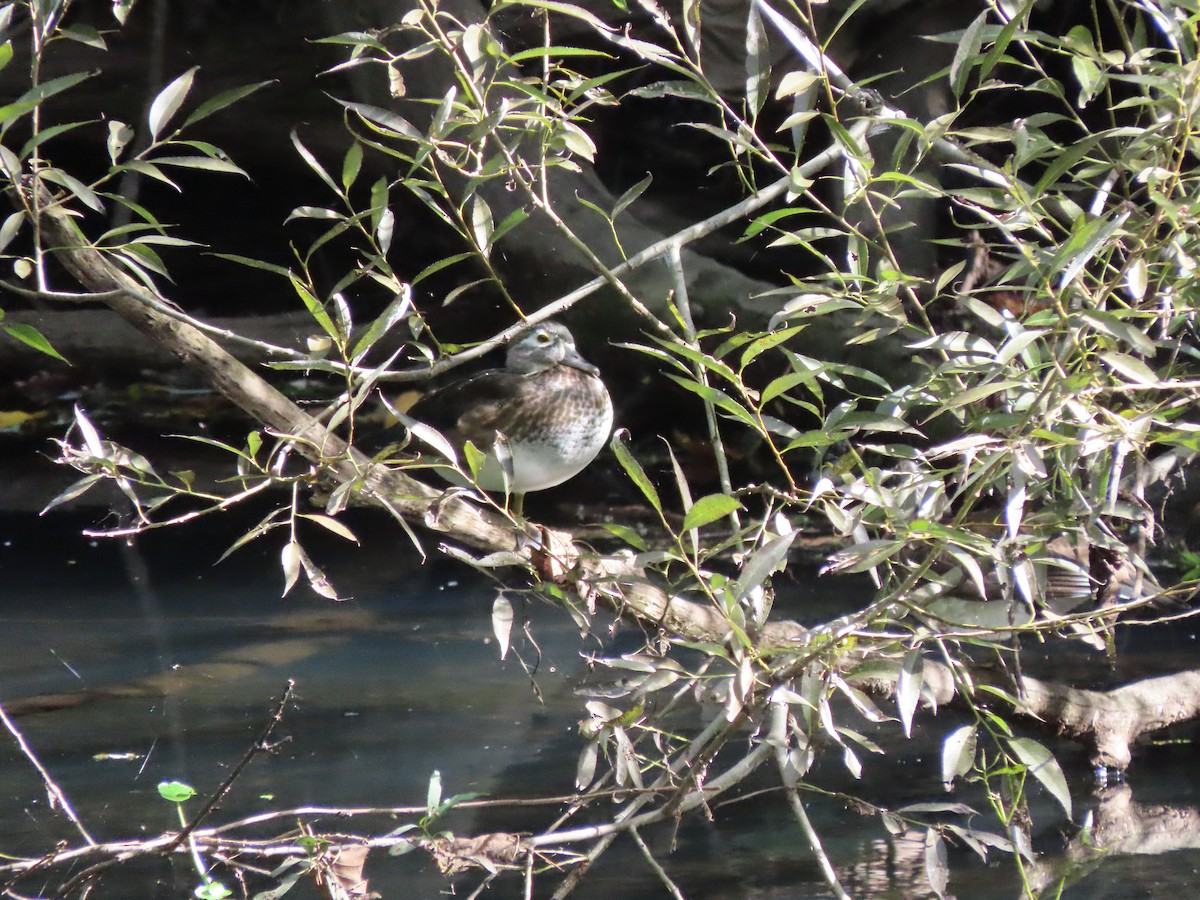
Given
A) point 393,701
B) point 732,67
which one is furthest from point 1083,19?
point 393,701

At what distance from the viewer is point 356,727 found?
338cm

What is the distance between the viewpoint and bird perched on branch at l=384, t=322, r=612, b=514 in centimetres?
324

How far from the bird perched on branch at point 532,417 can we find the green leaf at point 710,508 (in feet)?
5.95

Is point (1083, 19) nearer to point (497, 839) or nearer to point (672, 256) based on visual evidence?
point (672, 256)

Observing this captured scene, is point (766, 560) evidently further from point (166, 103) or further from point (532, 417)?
point (532, 417)

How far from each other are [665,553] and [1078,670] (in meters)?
2.76

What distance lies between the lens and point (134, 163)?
5.14 feet

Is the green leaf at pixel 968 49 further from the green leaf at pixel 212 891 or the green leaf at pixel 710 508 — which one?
the green leaf at pixel 212 891

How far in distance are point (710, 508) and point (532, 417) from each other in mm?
1998

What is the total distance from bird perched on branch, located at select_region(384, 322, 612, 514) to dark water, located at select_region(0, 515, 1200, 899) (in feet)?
1.76

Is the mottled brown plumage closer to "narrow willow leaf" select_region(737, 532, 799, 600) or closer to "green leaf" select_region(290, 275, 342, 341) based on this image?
"green leaf" select_region(290, 275, 342, 341)

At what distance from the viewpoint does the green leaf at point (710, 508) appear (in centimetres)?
128

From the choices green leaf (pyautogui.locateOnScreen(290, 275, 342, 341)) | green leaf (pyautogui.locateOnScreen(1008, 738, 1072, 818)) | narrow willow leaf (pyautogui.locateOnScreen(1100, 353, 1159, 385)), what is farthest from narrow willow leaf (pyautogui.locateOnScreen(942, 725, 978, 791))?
green leaf (pyautogui.locateOnScreen(290, 275, 342, 341))

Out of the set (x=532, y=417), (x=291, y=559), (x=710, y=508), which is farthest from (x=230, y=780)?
(x=532, y=417)
